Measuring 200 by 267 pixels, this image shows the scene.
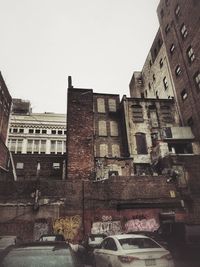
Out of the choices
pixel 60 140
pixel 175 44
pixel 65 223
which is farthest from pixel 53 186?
pixel 60 140

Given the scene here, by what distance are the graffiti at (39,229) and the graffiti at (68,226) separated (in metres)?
0.62

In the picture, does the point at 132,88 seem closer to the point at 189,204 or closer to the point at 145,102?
the point at 145,102

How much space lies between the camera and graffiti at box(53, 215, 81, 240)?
56.5 ft

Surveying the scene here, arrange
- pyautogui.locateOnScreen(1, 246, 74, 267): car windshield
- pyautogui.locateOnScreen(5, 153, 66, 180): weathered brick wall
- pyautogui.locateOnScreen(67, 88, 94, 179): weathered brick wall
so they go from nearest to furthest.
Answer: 1. pyautogui.locateOnScreen(1, 246, 74, 267): car windshield
2. pyautogui.locateOnScreen(67, 88, 94, 179): weathered brick wall
3. pyautogui.locateOnScreen(5, 153, 66, 180): weathered brick wall

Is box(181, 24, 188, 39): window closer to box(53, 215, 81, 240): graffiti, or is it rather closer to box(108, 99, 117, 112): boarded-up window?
box(108, 99, 117, 112): boarded-up window

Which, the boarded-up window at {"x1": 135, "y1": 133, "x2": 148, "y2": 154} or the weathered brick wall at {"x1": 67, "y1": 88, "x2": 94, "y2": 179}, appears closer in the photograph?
the weathered brick wall at {"x1": 67, "y1": 88, "x2": 94, "y2": 179}

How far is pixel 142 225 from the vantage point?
18297mm

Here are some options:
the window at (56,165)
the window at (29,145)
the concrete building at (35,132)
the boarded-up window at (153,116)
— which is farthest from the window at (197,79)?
the window at (29,145)

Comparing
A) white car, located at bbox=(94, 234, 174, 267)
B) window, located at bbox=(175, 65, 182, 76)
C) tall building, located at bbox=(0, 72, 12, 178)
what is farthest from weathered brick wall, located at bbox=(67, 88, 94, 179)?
white car, located at bbox=(94, 234, 174, 267)

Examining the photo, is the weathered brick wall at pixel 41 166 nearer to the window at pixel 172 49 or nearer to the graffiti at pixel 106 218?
the graffiti at pixel 106 218

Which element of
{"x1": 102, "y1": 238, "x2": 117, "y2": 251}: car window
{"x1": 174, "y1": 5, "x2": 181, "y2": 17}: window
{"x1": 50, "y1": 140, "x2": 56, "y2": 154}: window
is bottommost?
{"x1": 102, "y1": 238, "x2": 117, "y2": 251}: car window

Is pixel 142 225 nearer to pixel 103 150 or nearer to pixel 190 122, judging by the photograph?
pixel 103 150

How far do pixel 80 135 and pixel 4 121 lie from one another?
10077mm

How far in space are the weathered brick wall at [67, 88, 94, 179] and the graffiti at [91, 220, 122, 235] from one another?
5.93 metres
